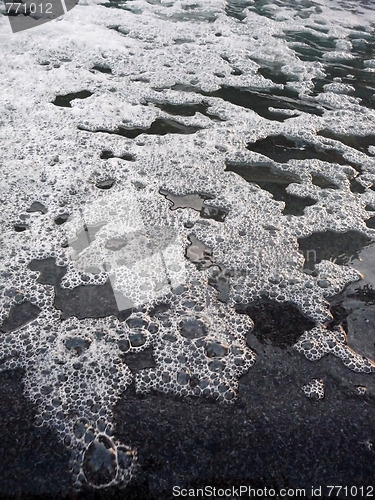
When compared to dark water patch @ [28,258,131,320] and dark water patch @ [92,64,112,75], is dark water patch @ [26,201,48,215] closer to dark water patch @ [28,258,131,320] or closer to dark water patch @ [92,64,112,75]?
dark water patch @ [28,258,131,320]

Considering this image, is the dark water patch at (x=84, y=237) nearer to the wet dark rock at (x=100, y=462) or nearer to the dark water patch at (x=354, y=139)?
the wet dark rock at (x=100, y=462)

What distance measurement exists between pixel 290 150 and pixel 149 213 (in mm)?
1455

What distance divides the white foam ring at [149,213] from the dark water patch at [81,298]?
41 millimetres

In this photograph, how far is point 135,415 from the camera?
185 cm

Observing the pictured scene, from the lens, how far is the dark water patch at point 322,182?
3.18 metres

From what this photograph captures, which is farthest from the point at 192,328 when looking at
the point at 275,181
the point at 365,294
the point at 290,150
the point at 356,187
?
the point at 290,150

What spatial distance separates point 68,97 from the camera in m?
4.07

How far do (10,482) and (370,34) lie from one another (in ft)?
21.2

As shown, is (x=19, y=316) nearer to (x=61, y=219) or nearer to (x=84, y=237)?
(x=84, y=237)

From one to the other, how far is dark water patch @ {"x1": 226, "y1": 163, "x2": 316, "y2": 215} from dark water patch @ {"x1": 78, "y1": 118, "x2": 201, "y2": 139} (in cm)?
66

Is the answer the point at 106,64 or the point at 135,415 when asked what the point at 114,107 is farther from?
the point at 135,415

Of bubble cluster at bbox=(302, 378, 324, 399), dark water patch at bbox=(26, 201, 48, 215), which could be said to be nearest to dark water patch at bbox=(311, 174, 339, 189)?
bubble cluster at bbox=(302, 378, 324, 399)

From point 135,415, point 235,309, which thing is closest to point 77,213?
point 235,309

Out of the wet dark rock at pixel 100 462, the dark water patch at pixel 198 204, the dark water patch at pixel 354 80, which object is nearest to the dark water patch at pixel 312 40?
the dark water patch at pixel 354 80
